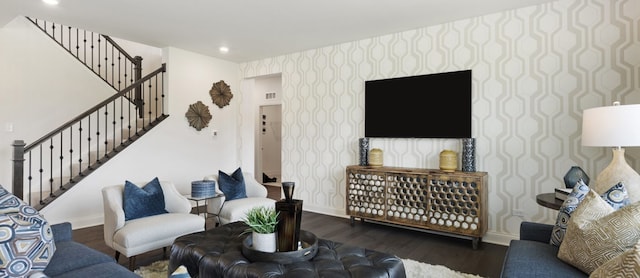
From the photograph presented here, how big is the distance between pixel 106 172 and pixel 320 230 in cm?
305

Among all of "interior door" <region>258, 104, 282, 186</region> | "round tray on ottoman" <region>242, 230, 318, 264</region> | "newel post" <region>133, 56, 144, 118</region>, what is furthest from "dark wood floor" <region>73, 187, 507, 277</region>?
"interior door" <region>258, 104, 282, 186</region>

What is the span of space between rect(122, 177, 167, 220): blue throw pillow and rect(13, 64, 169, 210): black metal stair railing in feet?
5.44

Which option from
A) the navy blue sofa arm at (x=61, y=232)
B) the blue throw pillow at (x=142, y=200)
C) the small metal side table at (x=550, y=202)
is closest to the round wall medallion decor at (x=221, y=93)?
the blue throw pillow at (x=142, y=200)

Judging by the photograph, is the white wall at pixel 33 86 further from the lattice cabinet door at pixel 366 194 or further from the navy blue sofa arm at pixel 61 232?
the lattice cabinet door at pixel 366 194

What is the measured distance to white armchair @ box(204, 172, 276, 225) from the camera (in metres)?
3.72

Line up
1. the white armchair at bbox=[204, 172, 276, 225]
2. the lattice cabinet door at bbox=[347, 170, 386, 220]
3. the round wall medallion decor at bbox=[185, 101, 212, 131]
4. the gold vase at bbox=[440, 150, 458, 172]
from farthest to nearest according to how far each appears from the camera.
Answer: the round wall medallion decor at bbox=[185, 101, 212, 131] < the lattice cabinet door at bbox=[347, 170, 386, 220] < the gold vase at bbox=[440, 150, 458, 172] < the white armchair at bbox=[204, 172, 276, 225]

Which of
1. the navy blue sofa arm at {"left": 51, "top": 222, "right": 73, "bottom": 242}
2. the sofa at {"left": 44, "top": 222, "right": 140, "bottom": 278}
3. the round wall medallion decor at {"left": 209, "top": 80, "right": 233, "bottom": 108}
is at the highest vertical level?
the round wall medallion decor at {"left": 209, "top": 80, "right": 233, "bottom": 108}

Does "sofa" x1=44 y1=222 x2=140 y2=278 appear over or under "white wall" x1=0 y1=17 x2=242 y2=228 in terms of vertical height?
under

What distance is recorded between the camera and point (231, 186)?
407 cm

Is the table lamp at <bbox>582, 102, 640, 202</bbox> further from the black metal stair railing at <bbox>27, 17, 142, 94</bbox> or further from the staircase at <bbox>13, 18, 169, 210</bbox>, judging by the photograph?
the black metal stair railing at <bbox>27, 17, 142, 94</bbox>

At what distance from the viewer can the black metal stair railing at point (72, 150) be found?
4.10 meters

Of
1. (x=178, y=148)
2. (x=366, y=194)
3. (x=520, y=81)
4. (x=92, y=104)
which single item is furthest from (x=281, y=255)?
(x=92, y=104)

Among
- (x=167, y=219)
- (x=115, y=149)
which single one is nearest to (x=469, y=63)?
(x=167, y=219)

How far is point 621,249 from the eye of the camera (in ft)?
5.04
